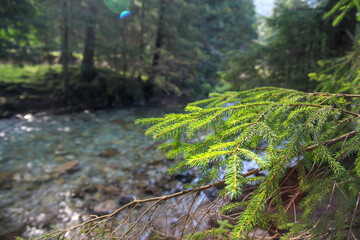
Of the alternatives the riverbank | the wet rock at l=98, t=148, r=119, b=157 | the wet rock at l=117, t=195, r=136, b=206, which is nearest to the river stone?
the wet rock at l=98, t=148, r=119, b=157

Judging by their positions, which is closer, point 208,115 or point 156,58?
point 208,115

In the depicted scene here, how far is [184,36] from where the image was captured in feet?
44.8

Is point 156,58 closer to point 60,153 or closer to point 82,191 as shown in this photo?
point 60,153

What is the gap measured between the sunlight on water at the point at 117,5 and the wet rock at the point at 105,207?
A: 11.0 metres

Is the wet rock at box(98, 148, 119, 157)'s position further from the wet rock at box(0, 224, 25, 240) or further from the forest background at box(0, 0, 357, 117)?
the forest background at box(0, 0, 357, 117)

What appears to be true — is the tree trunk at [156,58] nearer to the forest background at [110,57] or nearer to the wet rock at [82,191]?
the forest background at [110,57]

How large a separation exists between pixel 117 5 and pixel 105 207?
11.2 meters

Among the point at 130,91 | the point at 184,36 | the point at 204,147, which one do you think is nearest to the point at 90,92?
the point at 130,91

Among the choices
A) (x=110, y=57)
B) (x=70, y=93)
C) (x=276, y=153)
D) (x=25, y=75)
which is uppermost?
(x=110, y=57)

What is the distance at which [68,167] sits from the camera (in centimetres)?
514

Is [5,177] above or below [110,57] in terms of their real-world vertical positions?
below

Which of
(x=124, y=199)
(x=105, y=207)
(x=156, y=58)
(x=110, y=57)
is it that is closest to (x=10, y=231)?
(x=105, y=207)

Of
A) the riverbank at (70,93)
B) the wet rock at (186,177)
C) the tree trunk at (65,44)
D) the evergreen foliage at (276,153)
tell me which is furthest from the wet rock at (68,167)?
the tree trunk at (65,44)

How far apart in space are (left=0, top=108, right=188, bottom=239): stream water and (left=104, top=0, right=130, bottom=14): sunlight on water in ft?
23.2
